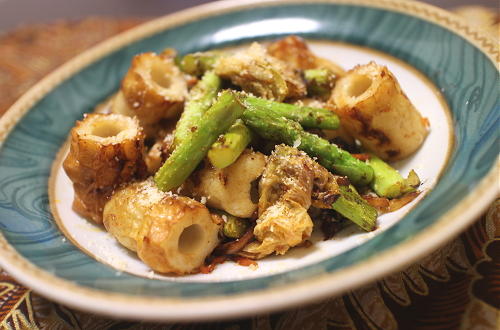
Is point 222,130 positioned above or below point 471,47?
below

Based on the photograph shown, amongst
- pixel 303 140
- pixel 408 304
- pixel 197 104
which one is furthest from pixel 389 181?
pixel 197 104

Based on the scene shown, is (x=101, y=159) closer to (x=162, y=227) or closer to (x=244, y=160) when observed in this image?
(x=162, y=227)

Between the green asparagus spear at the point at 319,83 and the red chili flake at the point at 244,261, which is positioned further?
the green asparagus spear at the point at 319,83

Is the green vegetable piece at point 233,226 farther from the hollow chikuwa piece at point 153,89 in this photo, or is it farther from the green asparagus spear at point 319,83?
the green asparagus spear at point 319,83

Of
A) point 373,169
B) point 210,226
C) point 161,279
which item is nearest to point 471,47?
point 373,169

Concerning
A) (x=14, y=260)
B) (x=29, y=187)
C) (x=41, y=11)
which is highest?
(x=14, y=260)

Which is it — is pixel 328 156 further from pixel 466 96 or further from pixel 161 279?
pixel 161 279

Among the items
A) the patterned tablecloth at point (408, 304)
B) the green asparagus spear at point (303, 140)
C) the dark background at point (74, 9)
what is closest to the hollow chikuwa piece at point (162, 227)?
the patterned tablecloth at point (408, 304)
